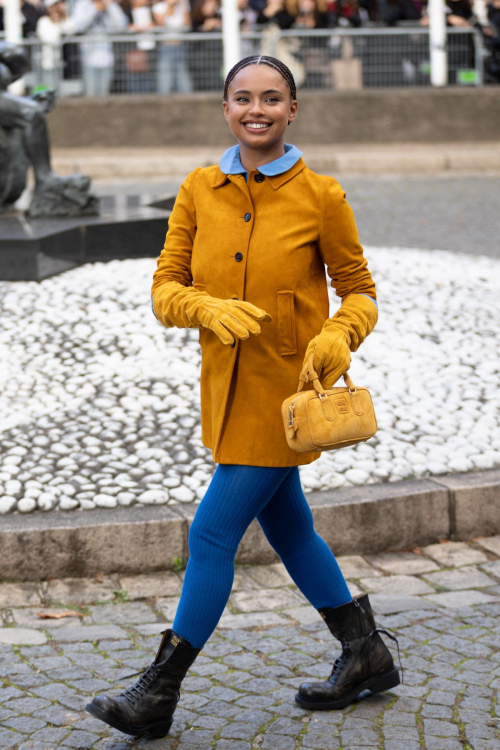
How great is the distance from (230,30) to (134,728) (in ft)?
46.8

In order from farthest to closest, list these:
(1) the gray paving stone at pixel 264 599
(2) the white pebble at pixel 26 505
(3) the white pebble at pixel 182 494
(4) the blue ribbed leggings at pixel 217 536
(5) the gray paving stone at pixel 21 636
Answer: (3) the white pebble at pixel 182 494, (2) the white pebble at pixel 26 505, (1) the gray paving stone at pixel 264 599, (5) the gray paving stone at pixel 21 636, (4) the blue ribbed leggings at pixel 217 536

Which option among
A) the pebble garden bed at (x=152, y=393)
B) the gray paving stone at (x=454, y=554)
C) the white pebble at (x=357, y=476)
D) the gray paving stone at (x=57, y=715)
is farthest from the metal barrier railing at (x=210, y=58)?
the gray paving stone at (x=57, y=715)

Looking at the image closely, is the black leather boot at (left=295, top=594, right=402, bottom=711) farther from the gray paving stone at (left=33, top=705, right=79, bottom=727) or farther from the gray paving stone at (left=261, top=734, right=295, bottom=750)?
the gray paving stone at (left=33, top=705, right=79, bottom=727)

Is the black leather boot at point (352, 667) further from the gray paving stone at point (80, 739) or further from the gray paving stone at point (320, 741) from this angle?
the gray paving stone at point (80, 739)

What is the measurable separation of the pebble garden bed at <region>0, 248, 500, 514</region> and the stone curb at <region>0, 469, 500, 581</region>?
0.43 ft

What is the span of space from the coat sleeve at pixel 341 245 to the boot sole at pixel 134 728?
1277mm

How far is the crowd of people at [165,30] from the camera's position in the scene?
15.9 metres

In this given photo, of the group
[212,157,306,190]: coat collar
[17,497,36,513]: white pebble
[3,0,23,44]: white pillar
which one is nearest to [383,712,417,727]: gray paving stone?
[212,157,306,190]: coat collar

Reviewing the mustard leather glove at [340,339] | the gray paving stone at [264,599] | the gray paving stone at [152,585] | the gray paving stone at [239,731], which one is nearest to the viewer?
the mustard leather glove at [340,339]

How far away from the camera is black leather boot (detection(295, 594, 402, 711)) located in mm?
3180

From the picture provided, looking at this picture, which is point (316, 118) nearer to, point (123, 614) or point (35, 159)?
point (35, 159)

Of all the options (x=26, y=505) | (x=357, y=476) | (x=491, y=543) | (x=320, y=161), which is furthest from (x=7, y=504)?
(x=320, y=161)

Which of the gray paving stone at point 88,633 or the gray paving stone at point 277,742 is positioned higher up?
the gray paving stone at point 277,742

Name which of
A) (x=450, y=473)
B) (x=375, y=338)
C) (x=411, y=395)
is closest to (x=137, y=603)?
(x=450, y=473)
